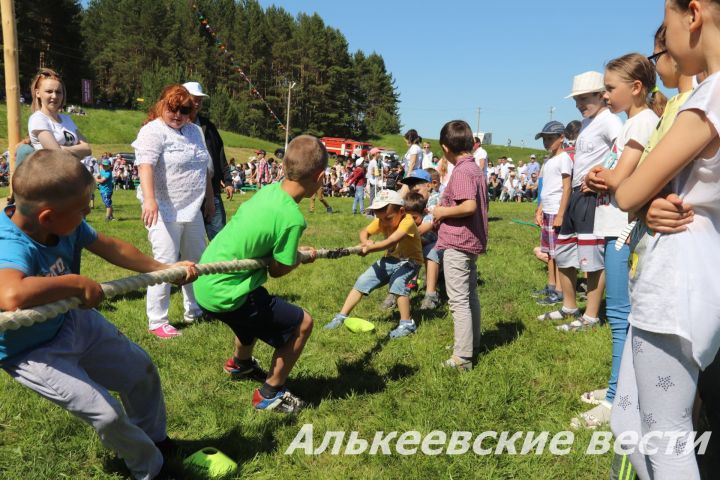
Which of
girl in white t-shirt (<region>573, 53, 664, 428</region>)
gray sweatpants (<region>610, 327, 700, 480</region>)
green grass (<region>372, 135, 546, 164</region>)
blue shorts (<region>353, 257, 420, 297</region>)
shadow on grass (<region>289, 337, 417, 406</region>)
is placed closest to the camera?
gray sweatpants (<region>610, 327, 700, 480</region>)

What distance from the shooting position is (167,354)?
181 inches

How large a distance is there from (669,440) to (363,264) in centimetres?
682

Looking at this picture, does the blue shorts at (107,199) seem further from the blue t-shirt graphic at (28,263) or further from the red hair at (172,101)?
the blue t-shirt graphic at (28,263)

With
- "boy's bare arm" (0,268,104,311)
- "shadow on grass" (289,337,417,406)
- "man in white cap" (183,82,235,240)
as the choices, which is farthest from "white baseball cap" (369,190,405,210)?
"boy's bare arm" (0,268,104,311)

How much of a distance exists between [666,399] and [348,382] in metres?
2.62

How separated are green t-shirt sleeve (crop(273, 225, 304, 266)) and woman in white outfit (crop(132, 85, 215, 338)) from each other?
6.69 ft

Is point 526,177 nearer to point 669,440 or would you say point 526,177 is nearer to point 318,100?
point 669,440

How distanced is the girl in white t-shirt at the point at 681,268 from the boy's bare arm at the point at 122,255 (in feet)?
7.23

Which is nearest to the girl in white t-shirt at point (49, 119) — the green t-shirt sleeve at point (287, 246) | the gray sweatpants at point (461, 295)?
the green t-shirt sleeve at point (287, 246)

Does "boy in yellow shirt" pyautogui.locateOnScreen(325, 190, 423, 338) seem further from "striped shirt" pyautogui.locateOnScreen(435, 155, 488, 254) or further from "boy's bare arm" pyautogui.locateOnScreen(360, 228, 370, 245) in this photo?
"striped shirt" pyautogui.locateOnScreen(435, 155, 488, 254)

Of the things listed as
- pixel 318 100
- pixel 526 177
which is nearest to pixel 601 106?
pixel 526 177

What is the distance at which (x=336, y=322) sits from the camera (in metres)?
5.44

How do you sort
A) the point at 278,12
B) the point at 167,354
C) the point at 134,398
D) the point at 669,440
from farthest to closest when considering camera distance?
the point at 278,12 < the point at 167,354 < the point at 134,398 < the point at 669,440

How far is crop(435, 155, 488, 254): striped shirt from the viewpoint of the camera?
13.9 feet
